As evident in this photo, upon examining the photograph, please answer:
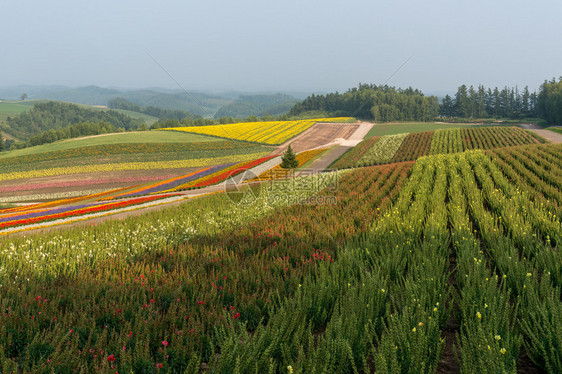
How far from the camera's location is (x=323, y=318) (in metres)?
4.33

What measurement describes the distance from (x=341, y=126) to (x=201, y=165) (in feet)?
165

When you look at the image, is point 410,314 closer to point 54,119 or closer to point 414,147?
point 414,147

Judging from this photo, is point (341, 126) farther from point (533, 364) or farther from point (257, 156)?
point (533, 364)

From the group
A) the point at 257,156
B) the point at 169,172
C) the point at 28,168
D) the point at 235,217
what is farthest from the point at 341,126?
the point at 235,217

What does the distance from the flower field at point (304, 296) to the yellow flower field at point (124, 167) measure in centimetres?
4270

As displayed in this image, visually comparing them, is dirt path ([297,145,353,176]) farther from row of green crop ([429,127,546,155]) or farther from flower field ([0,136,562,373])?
flower field ([0,136,562,373])

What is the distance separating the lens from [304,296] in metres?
4.41

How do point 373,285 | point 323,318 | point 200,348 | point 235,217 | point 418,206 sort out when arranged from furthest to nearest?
point 235,217
point 418,206
point 373,285
point 323,318
point 200,348

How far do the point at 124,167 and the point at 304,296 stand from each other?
174 ft

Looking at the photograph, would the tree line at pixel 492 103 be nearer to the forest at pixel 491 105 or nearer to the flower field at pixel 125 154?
the forest at pixel 491 105

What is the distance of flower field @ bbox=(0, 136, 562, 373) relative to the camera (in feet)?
10.3

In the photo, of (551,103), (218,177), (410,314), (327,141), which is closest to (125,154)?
(218,177)

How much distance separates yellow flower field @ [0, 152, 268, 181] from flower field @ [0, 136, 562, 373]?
42697mm

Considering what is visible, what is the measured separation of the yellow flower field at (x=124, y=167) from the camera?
152ft
